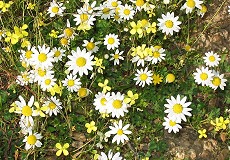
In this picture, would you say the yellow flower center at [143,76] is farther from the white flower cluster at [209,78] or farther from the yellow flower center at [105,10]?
the yellow flower center at [105,10]

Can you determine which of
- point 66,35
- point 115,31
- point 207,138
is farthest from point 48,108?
point 207,138

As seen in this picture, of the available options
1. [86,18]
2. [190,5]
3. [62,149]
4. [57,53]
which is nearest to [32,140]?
[62,149]

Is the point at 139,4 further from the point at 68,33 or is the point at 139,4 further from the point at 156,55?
the point at 68,33

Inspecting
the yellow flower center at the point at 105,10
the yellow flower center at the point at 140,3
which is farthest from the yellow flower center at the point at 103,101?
the yellow flower center at the point at 140,3

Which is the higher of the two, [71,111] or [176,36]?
[176,36]

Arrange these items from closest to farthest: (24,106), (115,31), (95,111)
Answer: (24,106) < (95,111) < (115,31)

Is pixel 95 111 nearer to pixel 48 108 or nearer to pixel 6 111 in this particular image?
pixel 48 108

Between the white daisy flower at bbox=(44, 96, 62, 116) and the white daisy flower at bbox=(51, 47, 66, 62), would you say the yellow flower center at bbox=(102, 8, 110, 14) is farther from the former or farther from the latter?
the white daisy flower at bbox=(44, 96, 62, 116)

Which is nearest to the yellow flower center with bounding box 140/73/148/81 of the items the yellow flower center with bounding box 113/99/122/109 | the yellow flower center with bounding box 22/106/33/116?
the yellow flower center with bounding box 113/99/122/109
